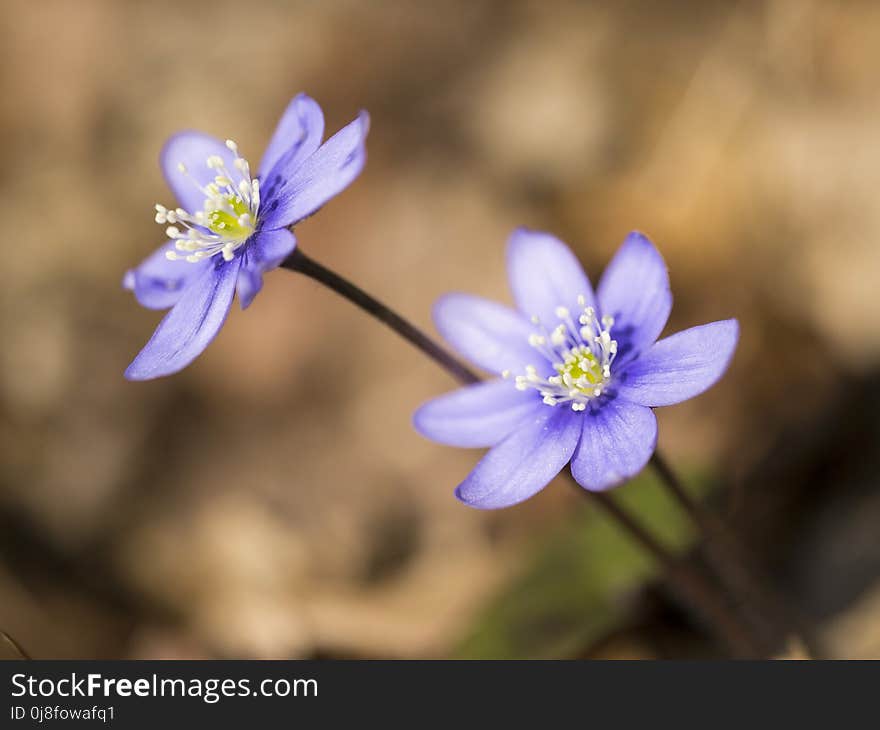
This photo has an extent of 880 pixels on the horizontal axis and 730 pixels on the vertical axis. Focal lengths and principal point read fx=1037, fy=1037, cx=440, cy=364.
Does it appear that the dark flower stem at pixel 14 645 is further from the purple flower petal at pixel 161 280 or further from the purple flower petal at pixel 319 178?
the purple flower petal at pixel 319 178

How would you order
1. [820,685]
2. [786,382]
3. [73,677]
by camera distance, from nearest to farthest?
[820,685] → [73,677] → [786,382]

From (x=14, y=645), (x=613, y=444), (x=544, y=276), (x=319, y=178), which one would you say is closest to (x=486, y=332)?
(x=544, y=276)

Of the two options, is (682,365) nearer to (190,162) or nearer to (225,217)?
(225,217)

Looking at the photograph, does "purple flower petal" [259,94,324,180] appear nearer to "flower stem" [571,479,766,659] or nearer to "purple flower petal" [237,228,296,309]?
"purple flower petal" [237,228,296,309]

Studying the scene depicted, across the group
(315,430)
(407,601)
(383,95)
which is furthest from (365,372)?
(383,95)

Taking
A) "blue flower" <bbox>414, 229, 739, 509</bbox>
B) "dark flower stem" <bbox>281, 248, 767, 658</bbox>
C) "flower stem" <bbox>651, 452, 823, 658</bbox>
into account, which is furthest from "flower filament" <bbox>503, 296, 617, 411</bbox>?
"flower stem" <bbox>651, 452, 823, 658</bbox>

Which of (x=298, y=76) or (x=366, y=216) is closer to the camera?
(x=366, y=216)

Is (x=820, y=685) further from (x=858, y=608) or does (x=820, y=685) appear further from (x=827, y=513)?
(x=827, y=513)
